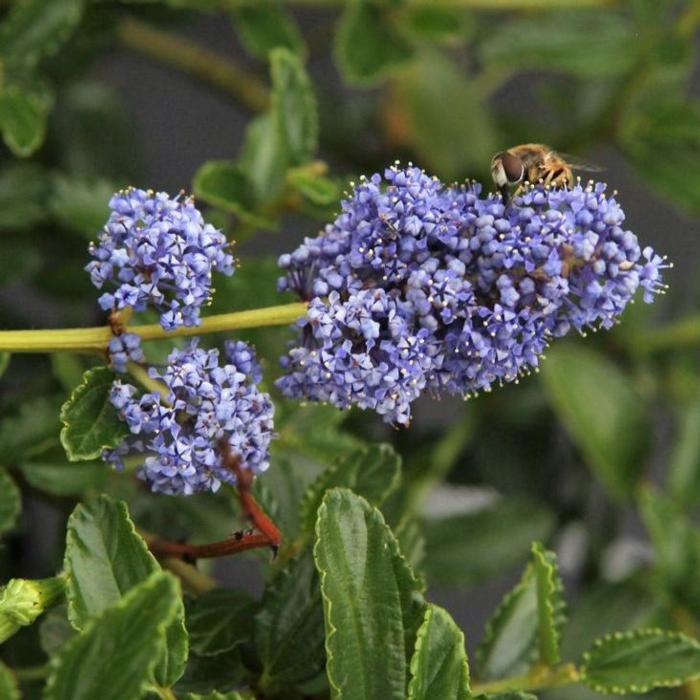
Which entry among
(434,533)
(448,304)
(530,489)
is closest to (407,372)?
(448,304)

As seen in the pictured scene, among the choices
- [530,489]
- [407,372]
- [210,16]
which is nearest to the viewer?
[407,372]

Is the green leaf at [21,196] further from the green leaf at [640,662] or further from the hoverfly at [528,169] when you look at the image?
the green leaf at [640,662]

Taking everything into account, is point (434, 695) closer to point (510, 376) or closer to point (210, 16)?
point (510, 376)

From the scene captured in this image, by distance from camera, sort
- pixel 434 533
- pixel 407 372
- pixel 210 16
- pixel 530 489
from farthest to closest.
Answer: pixel 210 16 < pixel 530 489 < pixel 434 533 < pixel 407 372

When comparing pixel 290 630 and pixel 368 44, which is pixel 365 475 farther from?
pixel 368 44

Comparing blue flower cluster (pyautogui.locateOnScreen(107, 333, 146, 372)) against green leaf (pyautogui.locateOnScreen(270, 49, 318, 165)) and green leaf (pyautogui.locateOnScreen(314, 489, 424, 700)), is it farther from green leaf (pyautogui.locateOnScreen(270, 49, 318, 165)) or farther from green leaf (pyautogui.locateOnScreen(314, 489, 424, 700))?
green leaf (pyautogui.locateOnScreen(270, 49, 318, 165))

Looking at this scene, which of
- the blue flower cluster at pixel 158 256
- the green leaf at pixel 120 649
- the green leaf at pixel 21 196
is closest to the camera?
the green leaf at pixel 120 649

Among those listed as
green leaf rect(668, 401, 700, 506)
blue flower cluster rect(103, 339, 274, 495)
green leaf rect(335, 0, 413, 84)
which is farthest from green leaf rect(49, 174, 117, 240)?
green leaf rect(668, 401, 700, 506)

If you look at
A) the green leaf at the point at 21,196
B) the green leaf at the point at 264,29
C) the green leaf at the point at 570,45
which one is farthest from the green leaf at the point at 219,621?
the green leaf at the point at 570,45
